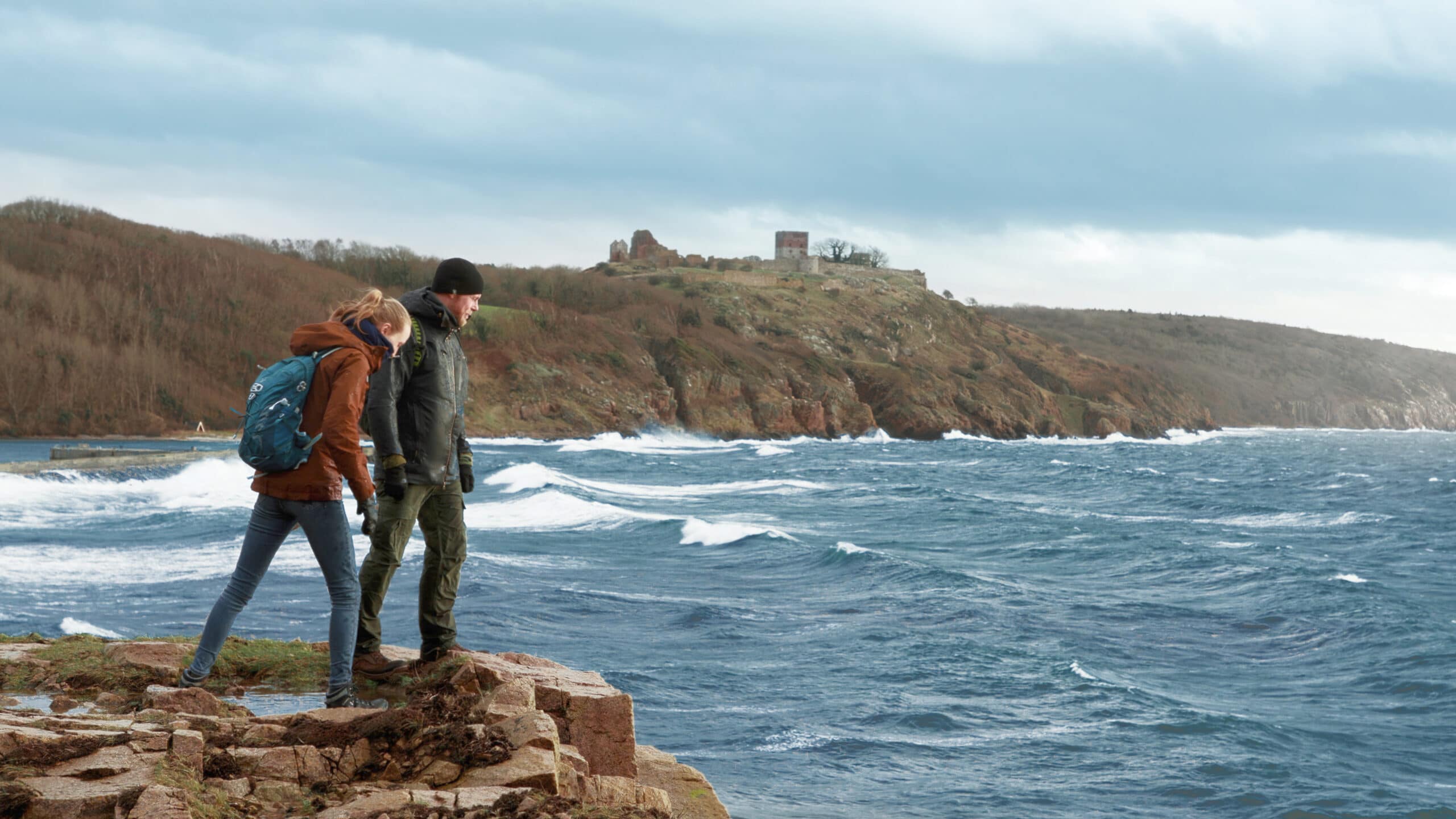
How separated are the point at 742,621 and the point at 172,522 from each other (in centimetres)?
1498

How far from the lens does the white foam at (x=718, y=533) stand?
2333cm

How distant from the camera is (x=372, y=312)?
513 centimetres

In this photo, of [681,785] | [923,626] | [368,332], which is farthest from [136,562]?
[368,332]

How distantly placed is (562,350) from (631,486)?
2397 inches

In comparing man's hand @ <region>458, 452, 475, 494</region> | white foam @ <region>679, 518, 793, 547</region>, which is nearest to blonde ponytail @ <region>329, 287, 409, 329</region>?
man's hand @ <region>458, 452, 475, 494</region>

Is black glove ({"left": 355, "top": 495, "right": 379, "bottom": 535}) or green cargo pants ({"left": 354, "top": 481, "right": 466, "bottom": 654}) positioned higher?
black glove ({"left": 355, "top": 495, "right": 379, "bottom": 535})

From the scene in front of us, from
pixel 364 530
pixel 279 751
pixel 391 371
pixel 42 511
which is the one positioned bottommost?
pixel 42 511

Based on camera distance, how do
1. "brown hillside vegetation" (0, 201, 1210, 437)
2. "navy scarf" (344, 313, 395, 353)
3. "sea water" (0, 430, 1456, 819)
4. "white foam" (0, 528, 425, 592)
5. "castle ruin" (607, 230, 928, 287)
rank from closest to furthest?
"navy scarf" (344, 313, 395, 353) → "sea water" (0, 430, 1456, 819) → "white foam" (0, 528, 425, 592) → "brown hillside vegetation" (0, 201, 1210, 437) → "castle ruin" (607, 230, 928, 287)

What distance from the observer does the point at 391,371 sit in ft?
17.6

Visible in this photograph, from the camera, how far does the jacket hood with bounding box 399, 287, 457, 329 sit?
18.4 feet

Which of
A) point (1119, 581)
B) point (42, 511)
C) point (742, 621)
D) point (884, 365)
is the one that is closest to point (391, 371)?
point (742, 621)

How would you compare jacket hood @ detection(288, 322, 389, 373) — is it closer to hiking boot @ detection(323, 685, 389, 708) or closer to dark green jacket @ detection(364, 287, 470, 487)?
dark green jacket @ detection(364, 287, 470, 487)

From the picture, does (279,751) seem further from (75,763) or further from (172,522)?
(172,522)

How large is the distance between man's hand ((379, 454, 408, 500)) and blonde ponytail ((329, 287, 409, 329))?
612 mm
